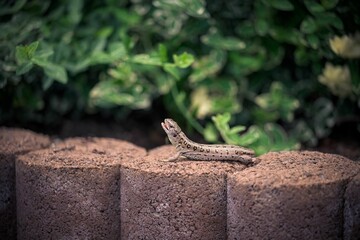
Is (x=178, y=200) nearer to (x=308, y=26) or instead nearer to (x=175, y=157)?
(x=175, y=157)

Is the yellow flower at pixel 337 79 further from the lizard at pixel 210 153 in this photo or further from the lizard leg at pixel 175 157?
the lizard leg at pixel 175 157

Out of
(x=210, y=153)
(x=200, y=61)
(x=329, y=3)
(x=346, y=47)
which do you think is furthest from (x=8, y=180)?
(x=346, y=47)

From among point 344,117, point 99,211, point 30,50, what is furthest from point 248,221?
point 344,117

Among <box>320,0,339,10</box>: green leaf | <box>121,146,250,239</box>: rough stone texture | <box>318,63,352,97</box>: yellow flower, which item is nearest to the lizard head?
<box>121,146,250,239</box>: rough stone texture

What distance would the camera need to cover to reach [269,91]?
12.5 ft

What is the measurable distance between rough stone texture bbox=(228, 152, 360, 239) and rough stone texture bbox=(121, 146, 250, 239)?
78mm

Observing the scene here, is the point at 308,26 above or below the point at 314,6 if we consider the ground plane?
below

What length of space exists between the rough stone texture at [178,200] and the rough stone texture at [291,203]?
3.1 inches

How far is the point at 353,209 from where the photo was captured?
217 cm

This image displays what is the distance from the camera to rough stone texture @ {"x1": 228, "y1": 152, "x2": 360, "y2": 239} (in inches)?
83.7

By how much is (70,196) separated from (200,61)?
1351 mm

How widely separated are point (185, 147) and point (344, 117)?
5.64ft

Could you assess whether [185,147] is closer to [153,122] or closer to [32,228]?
[32,228]

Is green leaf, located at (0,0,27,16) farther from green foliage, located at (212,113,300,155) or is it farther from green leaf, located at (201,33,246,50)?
green foliage, located at (212,113,300,155)
